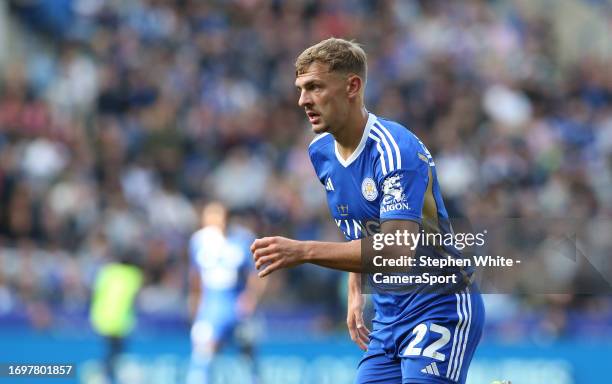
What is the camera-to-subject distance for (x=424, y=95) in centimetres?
1769

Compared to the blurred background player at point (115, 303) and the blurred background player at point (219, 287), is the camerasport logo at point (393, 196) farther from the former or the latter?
the blurred background player at point (115, 303)

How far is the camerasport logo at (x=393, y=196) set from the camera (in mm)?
5734

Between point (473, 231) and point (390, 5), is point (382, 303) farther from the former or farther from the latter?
A: point (390, 5)

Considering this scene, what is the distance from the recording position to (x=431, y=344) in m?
5.98

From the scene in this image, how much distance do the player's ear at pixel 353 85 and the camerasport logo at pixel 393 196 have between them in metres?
0.55

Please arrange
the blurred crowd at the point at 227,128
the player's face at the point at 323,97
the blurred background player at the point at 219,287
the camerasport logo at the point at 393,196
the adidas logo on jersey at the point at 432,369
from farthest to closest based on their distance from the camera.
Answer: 1. the blurred crowd at the point at 227,128
2. the blurred background player at the point at 219,287
3. the player's face at the point at 323,97
4. the adidas logo on jersey at the point at 432,369
5. the camerasport logo at the point at 393,196

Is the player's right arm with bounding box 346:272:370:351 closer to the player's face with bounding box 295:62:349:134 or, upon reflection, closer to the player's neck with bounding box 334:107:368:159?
the player's neck with bounding box 334:107:368:159

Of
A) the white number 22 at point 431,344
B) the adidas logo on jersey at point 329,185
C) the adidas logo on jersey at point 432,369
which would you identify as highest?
the adidas logo on jersey at point 329,185

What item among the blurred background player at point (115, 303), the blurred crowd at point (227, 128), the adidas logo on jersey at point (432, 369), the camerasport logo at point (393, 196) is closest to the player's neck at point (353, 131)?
the camerasport logo at point (393, 196)

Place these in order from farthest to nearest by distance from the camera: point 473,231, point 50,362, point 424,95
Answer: point 424,95 → point 50,362 → point 473,231

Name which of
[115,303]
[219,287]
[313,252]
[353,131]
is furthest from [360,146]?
[115,303]

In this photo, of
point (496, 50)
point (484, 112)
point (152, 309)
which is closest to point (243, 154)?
point (152, 309)

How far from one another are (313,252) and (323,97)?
94 centimetres

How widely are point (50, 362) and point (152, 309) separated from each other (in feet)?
6.58
